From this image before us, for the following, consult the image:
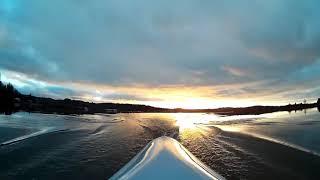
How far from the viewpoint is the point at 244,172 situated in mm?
10133

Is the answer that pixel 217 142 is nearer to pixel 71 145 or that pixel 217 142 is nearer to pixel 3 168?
pixel 71 145

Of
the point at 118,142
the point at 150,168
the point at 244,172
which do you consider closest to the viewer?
the point at 150,168

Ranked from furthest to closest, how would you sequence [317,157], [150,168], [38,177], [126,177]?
[317,157] < [38,177] < [150,168] < [126,177]

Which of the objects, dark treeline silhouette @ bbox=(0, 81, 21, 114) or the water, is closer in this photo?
the water

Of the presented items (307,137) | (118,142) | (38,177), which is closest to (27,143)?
(118,142)

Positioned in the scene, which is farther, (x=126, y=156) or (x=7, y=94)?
(x=7, y=94)

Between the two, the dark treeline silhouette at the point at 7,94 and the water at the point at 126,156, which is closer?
the water at the point at 126,156

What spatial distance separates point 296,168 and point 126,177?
5754 mm

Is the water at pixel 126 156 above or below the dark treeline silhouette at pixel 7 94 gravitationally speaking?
below

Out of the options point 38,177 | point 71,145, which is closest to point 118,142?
point 71,145

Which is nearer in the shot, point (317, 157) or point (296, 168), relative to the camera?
point (296, 168)

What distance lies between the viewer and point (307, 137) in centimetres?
1744

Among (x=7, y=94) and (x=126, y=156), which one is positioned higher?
(x=7, y=94)

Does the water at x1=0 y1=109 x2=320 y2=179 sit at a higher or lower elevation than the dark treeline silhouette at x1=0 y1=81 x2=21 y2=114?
lower
